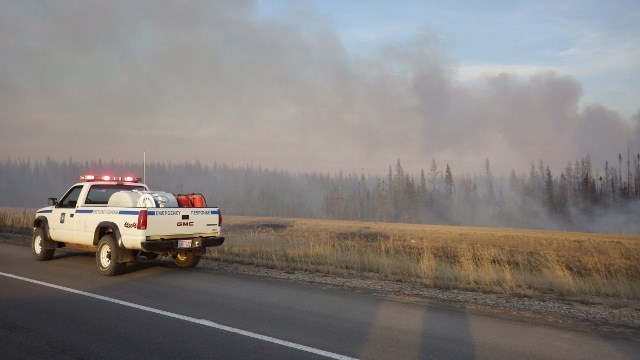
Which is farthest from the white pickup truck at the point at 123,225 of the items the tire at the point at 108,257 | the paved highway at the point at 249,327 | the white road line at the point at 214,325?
the white road line at the point at 214,325

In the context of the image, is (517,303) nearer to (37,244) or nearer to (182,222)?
(182,222)

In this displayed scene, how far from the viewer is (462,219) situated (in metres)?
124

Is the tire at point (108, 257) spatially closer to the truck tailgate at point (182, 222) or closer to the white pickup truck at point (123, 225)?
the white pickup truck at point (123, 225)

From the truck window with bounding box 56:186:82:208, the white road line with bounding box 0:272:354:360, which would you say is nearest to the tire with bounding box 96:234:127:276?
the white road line with bounding box 0:272:354:360

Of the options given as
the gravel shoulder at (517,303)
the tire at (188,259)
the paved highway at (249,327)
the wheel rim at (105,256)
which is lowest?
the gravel shoulder at (517,303)

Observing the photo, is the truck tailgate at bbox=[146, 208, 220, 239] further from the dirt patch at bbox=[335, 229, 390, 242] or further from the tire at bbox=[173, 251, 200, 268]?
the dirt patch at bbox=[335, 229, 390, 242]

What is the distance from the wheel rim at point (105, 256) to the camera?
1041cm

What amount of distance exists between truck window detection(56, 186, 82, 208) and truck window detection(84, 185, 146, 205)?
28 cm

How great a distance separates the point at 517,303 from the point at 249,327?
5.30 m

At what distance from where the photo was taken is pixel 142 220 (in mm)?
9688

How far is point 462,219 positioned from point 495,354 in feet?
406

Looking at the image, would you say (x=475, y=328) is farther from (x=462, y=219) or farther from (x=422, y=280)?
(x=462, y=219)

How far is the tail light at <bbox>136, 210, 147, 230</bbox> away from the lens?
381 inches

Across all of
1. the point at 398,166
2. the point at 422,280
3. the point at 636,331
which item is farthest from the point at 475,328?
the point at 398,166
